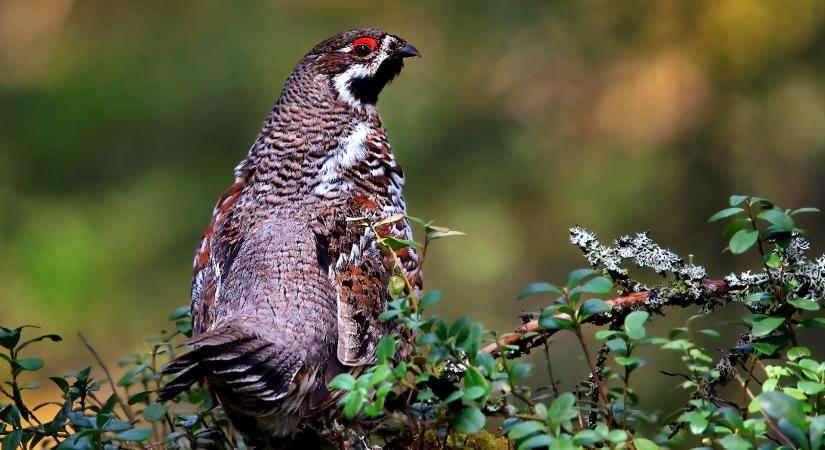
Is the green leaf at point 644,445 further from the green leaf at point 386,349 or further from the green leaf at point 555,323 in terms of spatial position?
the green leaf at point 386,349

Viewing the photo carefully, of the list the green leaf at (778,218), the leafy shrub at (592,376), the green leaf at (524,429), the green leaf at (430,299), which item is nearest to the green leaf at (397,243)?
the leafy shrub at (592,376)

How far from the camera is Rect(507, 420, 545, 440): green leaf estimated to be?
1.73m

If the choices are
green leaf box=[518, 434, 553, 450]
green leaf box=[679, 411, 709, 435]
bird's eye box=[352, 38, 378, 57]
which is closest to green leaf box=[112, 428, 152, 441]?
green leaf box=[518, 434, 553, 450]

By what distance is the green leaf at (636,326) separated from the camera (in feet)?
5.89

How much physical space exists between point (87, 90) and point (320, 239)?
4.75 m

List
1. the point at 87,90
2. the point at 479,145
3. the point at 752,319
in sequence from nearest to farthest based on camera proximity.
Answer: the point at 752,319, the point at 479,145, the point at 87,90

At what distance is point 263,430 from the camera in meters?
2.56

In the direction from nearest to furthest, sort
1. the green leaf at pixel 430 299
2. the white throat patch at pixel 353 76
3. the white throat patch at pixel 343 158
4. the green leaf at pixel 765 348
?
the green leaf at pixel 430 299, the green leaf at pixel 765 348, the white throat patch at pixel 343 158, the white throat patch at pixel 353 76

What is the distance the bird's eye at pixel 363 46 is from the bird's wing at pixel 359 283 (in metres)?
0.88

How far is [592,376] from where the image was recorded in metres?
2.20

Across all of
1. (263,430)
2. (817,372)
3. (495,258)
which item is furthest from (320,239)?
(495,258)

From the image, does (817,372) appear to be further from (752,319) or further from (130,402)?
(130,402)

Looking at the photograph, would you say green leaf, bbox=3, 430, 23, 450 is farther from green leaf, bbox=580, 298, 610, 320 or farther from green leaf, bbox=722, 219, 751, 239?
green leaf, bbox=722, 219, 751, 239

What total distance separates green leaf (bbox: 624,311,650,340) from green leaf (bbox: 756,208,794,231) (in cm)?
36
